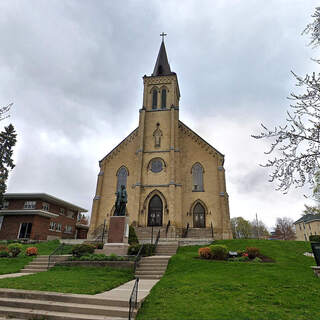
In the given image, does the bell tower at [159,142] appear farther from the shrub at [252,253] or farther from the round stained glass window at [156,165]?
the shrub at [252,253]

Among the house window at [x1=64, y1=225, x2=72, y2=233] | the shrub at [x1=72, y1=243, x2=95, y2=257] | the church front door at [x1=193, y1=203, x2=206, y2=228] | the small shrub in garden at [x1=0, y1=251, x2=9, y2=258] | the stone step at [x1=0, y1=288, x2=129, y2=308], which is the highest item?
the church front door at [x1=193, y1=203, x2=206, y2=228]

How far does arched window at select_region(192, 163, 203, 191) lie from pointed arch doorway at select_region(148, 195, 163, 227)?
4335 mm

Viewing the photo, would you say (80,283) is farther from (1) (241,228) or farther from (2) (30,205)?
(1) (241,228)

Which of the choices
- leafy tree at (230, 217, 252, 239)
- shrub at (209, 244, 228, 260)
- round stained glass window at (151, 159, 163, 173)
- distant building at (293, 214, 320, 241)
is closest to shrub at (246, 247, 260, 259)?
shrub at (209, 244, 228, 260)

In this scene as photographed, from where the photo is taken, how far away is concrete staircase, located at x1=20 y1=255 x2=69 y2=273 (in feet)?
41.4

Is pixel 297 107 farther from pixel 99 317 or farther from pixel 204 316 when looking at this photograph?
pixel 99 317

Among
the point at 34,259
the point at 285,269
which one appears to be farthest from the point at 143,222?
the point at 285,269

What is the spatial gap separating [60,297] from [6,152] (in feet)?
91.0

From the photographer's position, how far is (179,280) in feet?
29.9

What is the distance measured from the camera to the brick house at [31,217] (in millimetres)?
28031

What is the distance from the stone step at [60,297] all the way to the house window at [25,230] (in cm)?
2367

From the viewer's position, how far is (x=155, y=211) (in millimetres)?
26672

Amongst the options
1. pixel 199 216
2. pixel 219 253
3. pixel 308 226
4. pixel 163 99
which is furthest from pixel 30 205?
pixel 308 226

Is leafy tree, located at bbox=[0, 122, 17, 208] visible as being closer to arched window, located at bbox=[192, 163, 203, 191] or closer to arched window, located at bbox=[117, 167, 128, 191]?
arched window, located at bbox=[117, 167, 128, 191]
